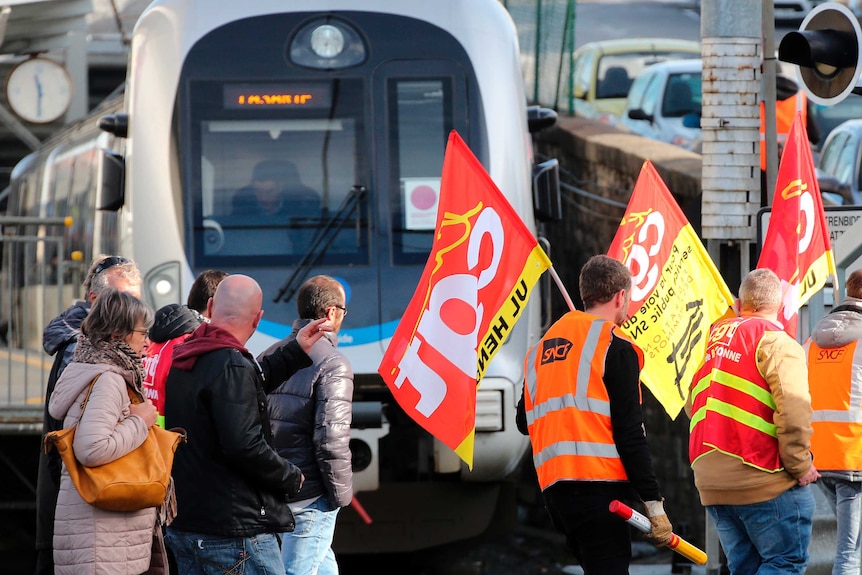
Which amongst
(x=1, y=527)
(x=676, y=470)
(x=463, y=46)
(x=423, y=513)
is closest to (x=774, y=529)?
(x=423, y=513)

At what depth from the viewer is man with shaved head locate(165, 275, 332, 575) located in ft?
16.4

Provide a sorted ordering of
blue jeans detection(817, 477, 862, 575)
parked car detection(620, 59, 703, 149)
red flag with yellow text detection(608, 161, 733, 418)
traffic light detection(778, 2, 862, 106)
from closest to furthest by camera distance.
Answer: blue jeans detection(817, 477, 862, 575)
red flag with yellow text detection(608, 161, 733, 418)
traffic light detection(778, 2, 862, 106)
parked car detection(620, 59, 703, 149)

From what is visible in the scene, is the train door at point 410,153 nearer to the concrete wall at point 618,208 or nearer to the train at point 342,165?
the train at point 342,165

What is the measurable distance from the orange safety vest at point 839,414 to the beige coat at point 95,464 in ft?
11.4

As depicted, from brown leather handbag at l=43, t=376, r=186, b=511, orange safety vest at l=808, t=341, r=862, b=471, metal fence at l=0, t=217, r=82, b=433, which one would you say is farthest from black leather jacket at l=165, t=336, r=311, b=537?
metal fence at l=0, t=217, r=82, b=433

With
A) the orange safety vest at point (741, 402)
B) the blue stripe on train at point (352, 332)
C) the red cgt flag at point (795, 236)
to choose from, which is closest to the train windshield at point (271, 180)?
the blue stripe on train at point (352, 332)

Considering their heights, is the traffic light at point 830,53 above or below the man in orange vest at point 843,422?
above

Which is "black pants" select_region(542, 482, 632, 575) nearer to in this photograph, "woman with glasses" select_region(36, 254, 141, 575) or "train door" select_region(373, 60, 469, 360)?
"woman with glasses" select_region(36, 254, 141, 575)

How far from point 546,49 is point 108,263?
13.3 m

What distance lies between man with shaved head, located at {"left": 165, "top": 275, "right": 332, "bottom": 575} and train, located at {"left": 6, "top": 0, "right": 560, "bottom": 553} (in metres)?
3.54

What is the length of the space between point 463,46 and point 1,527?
→ 20.2 ft

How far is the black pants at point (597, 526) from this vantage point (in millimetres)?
5570

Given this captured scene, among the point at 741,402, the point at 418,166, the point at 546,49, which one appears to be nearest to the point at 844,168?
the point at 546,49

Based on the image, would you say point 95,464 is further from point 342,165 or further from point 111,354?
point 342,165
